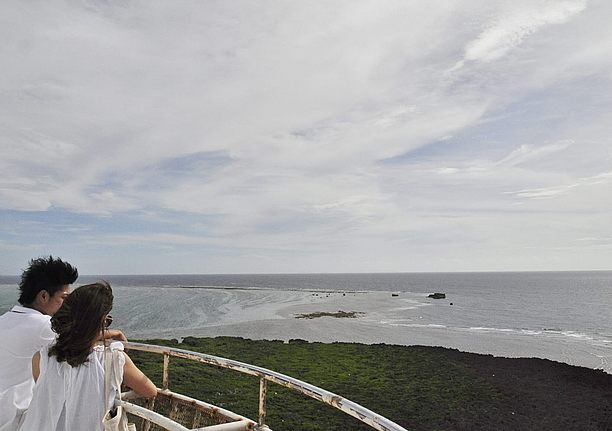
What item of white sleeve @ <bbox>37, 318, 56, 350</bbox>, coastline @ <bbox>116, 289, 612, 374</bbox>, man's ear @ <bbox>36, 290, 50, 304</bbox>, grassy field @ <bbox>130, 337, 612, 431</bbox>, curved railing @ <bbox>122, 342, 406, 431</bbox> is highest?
man's ear @ <bbox>36, 290, 50, 304</bbox>

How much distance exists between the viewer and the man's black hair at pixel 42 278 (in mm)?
3174

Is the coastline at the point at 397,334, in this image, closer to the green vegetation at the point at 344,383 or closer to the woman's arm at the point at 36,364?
the green vegetation at the point at 344,383

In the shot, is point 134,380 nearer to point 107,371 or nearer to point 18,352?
point 107,371

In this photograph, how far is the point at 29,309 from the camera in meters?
3.10

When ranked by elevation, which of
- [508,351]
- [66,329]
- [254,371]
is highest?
[66,329]

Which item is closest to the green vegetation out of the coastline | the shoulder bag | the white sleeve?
the coastline

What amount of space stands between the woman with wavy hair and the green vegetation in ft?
43.4

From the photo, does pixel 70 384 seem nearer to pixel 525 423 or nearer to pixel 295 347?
pixel 525 423

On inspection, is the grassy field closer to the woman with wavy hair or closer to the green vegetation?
the green vegetation

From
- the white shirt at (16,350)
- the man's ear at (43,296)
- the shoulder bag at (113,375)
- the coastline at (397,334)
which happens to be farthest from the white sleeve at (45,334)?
the coastline at (397,334)

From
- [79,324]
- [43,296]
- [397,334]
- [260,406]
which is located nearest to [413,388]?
[260,406]

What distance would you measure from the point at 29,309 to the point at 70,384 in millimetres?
854

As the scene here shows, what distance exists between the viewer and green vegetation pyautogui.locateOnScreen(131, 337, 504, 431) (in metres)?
16.2

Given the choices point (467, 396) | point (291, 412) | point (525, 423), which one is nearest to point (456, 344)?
point (467, 396)
